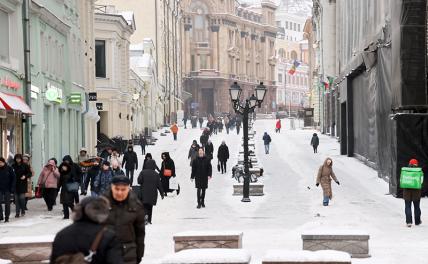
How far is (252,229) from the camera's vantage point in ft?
63.5

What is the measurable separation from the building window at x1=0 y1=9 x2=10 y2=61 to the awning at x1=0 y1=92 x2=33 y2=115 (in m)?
1.18

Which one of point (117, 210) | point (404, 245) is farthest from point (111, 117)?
point (117, 210)

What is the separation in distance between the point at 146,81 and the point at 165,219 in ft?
186

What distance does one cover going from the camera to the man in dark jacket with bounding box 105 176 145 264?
855cm

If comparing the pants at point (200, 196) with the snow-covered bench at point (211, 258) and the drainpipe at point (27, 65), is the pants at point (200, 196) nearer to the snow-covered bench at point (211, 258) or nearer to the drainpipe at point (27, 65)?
the drainpipe at point (27, 65)

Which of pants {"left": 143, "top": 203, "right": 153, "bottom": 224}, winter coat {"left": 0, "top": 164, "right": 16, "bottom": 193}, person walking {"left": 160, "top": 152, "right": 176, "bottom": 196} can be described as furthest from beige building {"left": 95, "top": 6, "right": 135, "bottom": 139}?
pants {"left": 143, "top": 203, "right": 153, "bottom": 224}

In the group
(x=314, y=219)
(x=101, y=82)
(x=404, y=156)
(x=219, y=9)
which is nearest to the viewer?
(x=314, y=219)

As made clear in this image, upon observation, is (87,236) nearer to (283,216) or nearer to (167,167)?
(283,216)

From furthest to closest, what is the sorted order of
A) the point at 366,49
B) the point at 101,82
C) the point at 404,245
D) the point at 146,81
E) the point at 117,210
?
1. the point at 146,81
2. the point at 101,82
3. the point at 366,49
4. the point at 404,245
5. the point at 117,210

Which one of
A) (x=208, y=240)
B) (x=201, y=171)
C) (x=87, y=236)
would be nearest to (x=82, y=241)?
(x=87, y=236)

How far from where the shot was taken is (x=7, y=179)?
21.5 m

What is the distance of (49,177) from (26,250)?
Answer: 421 inches

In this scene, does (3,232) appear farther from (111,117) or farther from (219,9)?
(219,9)

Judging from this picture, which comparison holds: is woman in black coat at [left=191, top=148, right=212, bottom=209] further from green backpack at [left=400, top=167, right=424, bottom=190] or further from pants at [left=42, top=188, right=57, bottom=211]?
green backpack at [left=400, top=167, right=424, bottom=190]
